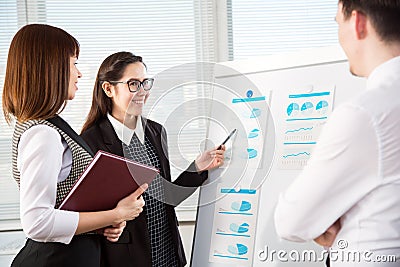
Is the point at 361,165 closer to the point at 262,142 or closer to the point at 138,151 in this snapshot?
the point at 262,142

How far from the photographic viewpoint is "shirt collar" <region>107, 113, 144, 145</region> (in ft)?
7.13

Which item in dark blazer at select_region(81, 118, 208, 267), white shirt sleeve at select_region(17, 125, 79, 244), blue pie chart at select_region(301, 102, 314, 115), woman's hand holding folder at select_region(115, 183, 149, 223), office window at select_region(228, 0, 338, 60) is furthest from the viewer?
office window at select_region(228, 0, 338, 60)

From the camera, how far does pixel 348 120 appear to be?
1071 millimetres

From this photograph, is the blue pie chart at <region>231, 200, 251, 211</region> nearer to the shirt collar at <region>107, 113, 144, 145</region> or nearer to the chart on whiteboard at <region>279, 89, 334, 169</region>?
the chart on whiteboard at <region>279, 89, 334, 169</region>

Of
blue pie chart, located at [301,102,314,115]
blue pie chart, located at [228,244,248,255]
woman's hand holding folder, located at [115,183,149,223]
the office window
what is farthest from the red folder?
the office window

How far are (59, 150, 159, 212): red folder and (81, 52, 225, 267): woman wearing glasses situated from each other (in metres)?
0.34

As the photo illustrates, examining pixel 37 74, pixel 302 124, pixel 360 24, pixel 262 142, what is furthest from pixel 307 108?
pixel 37 74

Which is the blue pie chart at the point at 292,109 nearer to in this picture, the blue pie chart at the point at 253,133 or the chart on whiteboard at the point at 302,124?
the chart on whiteboard at the point at 302,124

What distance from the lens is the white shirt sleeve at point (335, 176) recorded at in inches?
42.2

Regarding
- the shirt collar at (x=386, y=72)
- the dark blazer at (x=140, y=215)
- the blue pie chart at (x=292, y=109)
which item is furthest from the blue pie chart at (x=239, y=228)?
the shirt collar at (x=386, y=72)

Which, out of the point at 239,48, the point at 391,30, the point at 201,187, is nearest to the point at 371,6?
the point at 391,30

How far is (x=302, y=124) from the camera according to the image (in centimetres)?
190

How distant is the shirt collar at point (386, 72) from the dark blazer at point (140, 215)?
1.08 metres

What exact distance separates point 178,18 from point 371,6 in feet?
6.84
